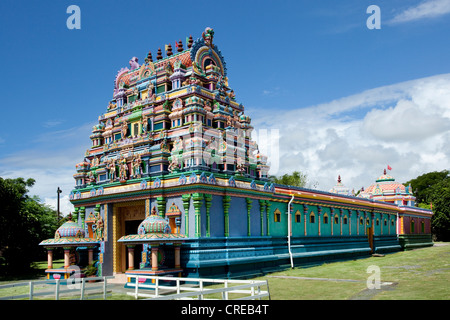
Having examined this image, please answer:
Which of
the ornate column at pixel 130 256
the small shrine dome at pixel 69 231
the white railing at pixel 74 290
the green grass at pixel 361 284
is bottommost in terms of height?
the green grass at pixel 361 284

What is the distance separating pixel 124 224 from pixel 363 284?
1286 cm

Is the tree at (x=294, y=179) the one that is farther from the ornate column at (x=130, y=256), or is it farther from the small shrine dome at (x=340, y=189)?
the ornate column at (x=130, y=256)

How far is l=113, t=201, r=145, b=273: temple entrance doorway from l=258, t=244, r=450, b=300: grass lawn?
24.1 ft

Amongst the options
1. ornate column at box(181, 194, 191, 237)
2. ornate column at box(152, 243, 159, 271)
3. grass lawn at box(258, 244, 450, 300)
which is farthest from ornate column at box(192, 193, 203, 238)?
grass lawn at box(258, 244, 450, 300)

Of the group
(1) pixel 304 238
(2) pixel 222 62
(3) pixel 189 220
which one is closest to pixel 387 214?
(1) pixel 304 238

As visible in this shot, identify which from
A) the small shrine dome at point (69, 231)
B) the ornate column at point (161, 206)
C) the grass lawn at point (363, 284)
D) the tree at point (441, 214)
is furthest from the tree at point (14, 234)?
the tree at point (441, 214)

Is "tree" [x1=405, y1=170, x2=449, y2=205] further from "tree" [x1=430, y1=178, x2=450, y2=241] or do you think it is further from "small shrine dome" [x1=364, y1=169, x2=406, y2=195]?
"small shrine dome" [x1=364, y1=169, x2=406, y2=195]

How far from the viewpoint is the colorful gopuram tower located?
20.5 m

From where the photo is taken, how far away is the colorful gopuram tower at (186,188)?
67.4ft

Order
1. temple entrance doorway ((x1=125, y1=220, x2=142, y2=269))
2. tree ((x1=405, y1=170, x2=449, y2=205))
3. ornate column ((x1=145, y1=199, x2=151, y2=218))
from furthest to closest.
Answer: tree ((x1=405, y1=170, x2=449, y2=205)) → temple entrance doorway ((x1=125, y1=220, x2=142, y2=269)) → ornate column ((x1=145, y1=199, x2=151, y2=218))

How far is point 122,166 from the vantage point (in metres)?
24.0

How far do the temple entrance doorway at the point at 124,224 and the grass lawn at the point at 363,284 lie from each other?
7.34 meters

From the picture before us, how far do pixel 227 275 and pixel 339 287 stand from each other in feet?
17.4
